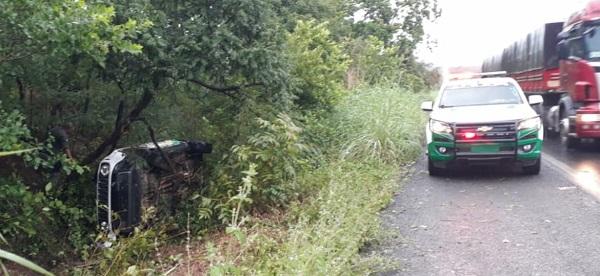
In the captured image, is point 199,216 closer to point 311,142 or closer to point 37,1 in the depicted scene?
point 37,1

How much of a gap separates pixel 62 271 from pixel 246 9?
3.80 meters

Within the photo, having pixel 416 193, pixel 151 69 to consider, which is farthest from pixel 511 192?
pixel 151 69

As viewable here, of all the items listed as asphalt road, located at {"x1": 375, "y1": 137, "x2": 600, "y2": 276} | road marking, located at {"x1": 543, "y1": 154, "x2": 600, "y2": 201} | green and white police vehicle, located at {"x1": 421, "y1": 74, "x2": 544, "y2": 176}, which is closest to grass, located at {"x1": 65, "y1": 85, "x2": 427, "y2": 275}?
asphalt road, located at {"x1": 375, "y1": 137, "x2": 600, "y2": 276}

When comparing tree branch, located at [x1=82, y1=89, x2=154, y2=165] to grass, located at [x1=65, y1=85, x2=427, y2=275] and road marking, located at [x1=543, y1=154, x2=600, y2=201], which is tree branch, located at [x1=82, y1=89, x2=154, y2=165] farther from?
road marking, located at [x1=543, y1=154, x2=600, y2=201]

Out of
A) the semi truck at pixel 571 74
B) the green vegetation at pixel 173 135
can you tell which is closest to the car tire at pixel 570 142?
the semi truck at pixel 571 74

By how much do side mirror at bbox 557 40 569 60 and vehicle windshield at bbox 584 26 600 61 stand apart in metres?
0.91

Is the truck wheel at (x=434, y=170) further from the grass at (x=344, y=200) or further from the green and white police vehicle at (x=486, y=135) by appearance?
the grass at (x=344, y=200)

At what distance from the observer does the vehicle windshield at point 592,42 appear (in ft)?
41.5

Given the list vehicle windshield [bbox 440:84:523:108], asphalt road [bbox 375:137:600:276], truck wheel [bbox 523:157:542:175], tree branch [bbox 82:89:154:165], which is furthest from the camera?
vehicle windshield [bbox 440:84:523:108]

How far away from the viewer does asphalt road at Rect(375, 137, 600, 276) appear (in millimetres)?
5914

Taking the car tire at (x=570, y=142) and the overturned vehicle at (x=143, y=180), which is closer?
the overturned vehicle at (x=143, y=180)

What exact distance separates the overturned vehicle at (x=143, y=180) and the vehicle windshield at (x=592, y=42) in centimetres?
838

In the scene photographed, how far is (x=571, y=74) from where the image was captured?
13.4 m

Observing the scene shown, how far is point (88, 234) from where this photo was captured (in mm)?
7746
